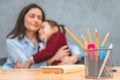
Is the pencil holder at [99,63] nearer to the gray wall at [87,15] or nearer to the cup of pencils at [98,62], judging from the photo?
the cup of pencils at [98,62]

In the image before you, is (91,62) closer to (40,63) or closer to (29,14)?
(40,63)

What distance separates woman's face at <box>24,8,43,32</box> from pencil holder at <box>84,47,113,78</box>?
142 centimetres

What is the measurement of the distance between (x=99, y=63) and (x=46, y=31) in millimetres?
1266

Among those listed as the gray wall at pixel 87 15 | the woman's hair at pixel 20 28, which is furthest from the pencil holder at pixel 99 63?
the gray wall at pixel 87 15

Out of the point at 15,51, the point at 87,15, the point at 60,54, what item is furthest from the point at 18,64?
the point at 87,15

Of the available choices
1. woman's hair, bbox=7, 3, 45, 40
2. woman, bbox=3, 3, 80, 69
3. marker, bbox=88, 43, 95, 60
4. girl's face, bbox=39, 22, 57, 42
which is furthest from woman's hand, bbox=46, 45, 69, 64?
marker, bbox=88, 43, 95, 60

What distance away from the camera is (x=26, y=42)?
2242mm

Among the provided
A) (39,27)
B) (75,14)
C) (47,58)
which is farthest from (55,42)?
(75,14)

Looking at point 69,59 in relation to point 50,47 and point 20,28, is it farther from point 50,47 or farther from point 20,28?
point 20,28

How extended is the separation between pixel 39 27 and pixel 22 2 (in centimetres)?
50

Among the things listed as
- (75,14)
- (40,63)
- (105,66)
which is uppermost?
(75,14)

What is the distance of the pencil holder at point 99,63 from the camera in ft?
3.05

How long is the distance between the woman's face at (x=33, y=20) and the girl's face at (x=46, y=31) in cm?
9

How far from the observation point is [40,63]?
2.10 meters
